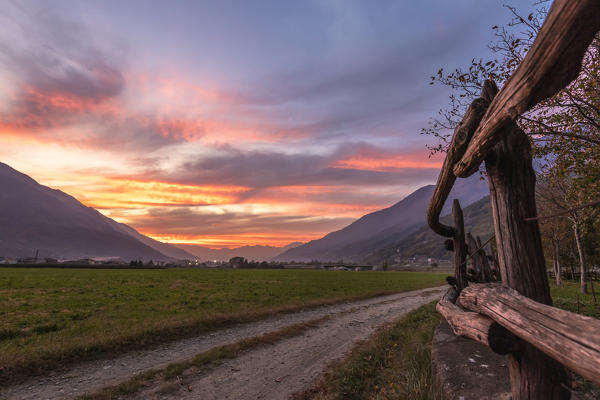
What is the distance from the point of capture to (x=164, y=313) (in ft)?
55.1

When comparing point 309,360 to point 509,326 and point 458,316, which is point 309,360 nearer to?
point 458,316

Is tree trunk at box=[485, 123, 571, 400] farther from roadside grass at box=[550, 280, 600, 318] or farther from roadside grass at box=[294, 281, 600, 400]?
roadside grass at box=[294, 281, 600, 400]

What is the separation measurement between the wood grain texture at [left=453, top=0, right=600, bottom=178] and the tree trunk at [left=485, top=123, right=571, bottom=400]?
564 mm

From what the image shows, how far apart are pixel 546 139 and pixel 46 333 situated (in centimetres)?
2153

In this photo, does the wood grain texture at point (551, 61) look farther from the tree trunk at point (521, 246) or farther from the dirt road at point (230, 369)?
the dirt road at point (230, 369)

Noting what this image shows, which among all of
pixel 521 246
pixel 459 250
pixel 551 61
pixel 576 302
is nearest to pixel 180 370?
pixel 521 246

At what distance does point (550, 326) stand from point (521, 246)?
1.39 meters

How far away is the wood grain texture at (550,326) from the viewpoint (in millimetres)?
2133

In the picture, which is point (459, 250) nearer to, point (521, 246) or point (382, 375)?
point (382, 375)

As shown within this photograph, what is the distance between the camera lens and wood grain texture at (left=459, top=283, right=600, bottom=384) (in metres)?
2.13

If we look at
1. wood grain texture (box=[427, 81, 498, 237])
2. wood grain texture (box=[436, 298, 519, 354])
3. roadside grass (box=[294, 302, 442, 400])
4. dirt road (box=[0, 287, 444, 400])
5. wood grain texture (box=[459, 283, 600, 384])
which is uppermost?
wood grain texture (box=[427, 81, 498, 237])

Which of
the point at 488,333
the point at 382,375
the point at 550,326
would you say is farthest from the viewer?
the point at 382,375

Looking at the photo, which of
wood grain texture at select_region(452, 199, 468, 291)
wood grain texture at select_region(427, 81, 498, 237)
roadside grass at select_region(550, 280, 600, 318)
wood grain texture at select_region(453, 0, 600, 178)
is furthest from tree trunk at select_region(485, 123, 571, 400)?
wood grain texture at select_region(452, 199, 468, 291)

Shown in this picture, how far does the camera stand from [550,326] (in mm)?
2561
